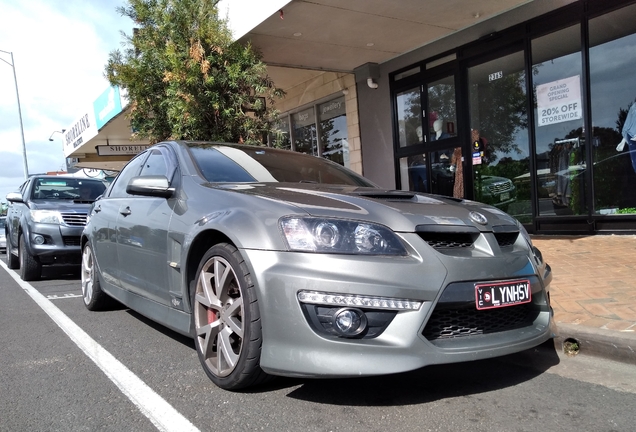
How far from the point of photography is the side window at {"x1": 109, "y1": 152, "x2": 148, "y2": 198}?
174 inches

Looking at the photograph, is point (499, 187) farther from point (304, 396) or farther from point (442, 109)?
point (304, 396)

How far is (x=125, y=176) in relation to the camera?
4.67m

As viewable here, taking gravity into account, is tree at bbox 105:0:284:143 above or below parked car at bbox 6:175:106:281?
above

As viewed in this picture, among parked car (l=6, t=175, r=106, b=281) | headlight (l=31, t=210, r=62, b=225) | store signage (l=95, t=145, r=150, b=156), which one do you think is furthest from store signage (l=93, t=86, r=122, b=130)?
headlight (l=31, t=210, r=62, b=225)

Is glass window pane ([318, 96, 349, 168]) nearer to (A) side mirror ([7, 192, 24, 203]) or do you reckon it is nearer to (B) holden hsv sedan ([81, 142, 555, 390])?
(A) side mirror ([7, 192, 24, 203])

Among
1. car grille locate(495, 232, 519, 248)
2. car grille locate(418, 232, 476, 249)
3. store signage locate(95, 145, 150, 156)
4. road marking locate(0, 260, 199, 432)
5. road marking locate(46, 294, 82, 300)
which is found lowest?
road marking locate(46, 294, 82, 300)

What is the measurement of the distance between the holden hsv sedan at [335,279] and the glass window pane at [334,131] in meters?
9.05

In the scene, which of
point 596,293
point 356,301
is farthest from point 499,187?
point 356,301

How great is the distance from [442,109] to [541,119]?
2.04 m

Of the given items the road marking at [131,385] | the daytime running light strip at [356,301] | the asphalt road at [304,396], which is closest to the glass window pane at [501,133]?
the asphalt road at [304,396]

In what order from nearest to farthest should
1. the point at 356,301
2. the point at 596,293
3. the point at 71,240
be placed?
the point at 356,301
the point at 596,293
the point at 71,240

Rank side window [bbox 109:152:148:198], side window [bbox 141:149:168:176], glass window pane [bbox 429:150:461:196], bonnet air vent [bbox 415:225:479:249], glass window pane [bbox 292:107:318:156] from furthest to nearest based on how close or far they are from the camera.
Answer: glass window pane [bbox 292:107:318:156] < glass window pane [bbox 429:150:461:196] < side window [bbox 109:152:148:198] < side window [bbox 141:149:168:176] < bonnet air vent [bbox 415:225:479:249]

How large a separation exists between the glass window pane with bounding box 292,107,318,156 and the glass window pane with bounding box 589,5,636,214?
710 centimetres

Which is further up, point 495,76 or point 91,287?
point 495,76
